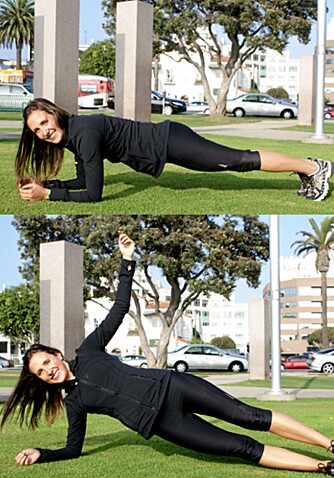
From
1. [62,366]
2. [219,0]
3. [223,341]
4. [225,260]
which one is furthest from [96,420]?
[223,341]

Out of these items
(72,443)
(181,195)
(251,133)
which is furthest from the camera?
(251,133)

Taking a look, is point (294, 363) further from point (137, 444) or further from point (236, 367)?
point (137, 444)

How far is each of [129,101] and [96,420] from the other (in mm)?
9607

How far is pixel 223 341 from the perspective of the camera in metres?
101

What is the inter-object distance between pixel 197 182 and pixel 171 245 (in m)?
16.4

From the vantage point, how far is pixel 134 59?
17359 millimetres

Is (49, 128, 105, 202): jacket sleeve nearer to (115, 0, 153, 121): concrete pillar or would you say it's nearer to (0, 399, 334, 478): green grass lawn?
(0, 399, 334, 478): green grass lawn

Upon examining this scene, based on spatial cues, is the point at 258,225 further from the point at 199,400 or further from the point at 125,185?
the point at 199,400

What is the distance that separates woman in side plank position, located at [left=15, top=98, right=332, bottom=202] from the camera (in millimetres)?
7713

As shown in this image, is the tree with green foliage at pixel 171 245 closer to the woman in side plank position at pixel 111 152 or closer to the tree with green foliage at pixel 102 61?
the woman in side plank position at pixel 111 152

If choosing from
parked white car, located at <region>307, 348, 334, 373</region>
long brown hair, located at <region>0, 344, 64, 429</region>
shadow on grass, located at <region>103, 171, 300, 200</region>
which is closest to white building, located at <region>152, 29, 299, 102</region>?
parked white car, located at <region>307, 348, 334, 373</region>

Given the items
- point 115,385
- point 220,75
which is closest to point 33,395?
point 115,385

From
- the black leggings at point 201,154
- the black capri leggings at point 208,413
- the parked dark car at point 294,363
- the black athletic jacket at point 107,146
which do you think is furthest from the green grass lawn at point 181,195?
the parked dark car at point 294,363

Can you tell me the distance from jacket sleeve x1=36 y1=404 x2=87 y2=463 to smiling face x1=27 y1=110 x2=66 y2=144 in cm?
293
